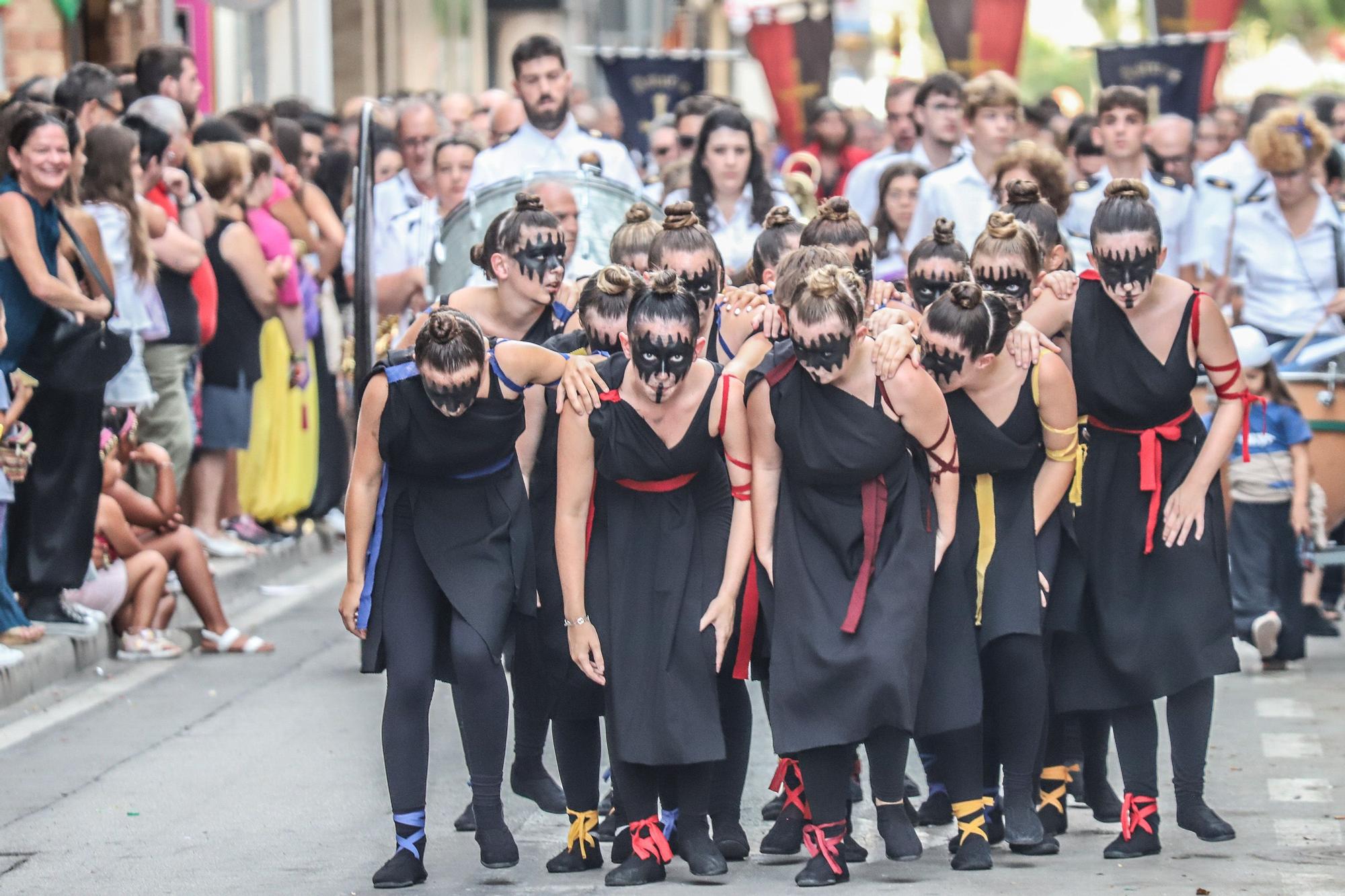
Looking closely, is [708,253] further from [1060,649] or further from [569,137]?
[569,137]

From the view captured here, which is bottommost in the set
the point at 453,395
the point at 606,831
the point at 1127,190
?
the point at 606,831

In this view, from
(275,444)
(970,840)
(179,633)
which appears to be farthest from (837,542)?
(275,444)

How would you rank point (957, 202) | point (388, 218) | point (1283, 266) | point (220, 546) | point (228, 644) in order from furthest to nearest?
1. point (388, 218)
2. point (220, 546)
3. point (1283, 266)
4. point (957, 202)
5. point (228, 644)

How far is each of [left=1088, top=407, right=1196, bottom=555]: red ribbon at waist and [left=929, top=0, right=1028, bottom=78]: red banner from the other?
1082 centimetres

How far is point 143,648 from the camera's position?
10438 mm

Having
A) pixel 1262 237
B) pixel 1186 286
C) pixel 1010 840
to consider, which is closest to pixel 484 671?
pixel 1010 840

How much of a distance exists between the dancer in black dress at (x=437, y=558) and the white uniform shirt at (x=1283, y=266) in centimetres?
626

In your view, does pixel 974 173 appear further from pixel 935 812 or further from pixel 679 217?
pixel 935 812

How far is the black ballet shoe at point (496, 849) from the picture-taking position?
264 inches

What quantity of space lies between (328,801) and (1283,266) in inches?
251

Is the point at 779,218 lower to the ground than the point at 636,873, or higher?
higher

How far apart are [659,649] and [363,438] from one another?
1010 mm

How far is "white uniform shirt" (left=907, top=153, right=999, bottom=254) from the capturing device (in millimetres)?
11070

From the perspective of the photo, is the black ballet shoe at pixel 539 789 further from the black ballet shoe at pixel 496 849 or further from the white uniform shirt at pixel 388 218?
the white uniform shirt at pixel 388 218
